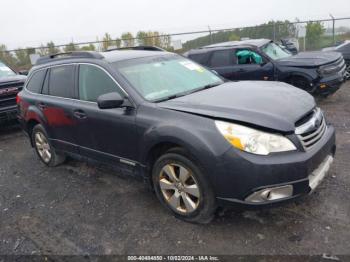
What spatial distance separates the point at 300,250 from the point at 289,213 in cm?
58

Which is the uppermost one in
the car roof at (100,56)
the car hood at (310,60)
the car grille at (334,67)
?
the car roof at (100,56)

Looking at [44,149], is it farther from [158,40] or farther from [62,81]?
[158,40]

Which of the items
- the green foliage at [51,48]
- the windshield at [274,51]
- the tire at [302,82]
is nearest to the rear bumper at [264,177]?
the tire at [302,82]

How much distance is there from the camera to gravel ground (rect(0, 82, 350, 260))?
3209 mm

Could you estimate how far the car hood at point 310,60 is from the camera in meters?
7.76

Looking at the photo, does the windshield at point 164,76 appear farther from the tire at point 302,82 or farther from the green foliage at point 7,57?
the green foliage at point 7,57

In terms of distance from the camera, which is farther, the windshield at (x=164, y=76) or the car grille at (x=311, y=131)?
the windshield at (x=164, y=76)

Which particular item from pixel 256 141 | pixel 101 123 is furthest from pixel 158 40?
A: pixel 256 141

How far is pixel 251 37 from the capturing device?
20109mm

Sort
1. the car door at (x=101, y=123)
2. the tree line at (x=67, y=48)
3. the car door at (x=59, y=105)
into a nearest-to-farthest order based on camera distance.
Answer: the car door at (x=101, y=123) < the car door at (x=59, y=105) < the tree line at (x=67, y=48)

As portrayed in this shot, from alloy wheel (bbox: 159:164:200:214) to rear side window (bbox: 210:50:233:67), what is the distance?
579 centimetres

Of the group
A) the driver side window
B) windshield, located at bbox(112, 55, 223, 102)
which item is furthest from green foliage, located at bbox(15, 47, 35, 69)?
windshield, located at bbox(112, 55, 223, 102)

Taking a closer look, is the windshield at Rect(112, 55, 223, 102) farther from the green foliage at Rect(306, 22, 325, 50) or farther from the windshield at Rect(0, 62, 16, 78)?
the green foliage at Rect(306, 22, 325, 50)

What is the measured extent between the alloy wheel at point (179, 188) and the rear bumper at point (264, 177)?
0.32m
